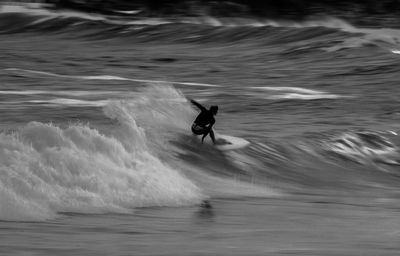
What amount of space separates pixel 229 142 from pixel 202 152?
4.50 feet

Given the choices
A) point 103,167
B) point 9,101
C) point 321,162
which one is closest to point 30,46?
point 9,101

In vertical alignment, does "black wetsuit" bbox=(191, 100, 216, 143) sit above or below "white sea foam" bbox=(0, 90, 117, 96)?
above

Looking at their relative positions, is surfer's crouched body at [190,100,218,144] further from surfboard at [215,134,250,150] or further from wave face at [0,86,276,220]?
wave face at [0,86,276,220]

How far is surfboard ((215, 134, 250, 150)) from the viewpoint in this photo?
687 inches

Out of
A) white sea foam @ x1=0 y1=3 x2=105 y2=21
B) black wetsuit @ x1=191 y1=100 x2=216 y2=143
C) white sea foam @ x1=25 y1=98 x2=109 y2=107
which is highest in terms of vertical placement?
black wetsuit @ x1=191 y1=100 x2=216 y2=143

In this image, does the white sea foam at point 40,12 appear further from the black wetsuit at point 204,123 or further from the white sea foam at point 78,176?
the white sea foam at point 78,176

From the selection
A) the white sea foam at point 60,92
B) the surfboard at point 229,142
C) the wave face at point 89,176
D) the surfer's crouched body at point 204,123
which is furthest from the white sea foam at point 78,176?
the white sea foam at point 60,92

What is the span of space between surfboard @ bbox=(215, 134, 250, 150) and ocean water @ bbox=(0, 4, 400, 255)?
0.70 feet

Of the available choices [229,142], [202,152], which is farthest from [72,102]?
[202,152]

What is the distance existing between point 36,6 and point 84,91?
3383 cm

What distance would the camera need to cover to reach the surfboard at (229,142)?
17.4 m

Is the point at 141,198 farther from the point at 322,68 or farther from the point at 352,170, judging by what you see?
the point at 322,68

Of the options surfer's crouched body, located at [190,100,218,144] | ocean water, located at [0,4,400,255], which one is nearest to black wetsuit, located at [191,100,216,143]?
surfer's crouched body, located at [190,100,218,144]

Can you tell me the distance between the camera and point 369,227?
10617 mm
